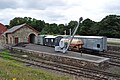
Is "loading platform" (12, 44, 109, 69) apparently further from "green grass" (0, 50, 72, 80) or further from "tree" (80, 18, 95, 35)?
"tree" (80, 18, 95, 35)

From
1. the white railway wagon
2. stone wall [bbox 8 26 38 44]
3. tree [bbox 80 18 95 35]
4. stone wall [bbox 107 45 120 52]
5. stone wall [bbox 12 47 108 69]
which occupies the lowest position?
stone wall [bbox 12 47 108 69]

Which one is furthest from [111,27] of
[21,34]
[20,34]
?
[20,34]

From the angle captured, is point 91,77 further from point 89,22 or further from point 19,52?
point 89,22

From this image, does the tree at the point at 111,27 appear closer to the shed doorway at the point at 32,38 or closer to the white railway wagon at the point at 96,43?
the shed doorway at the point at 32,38

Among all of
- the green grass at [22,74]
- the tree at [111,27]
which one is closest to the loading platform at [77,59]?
the green grass at [22,74]

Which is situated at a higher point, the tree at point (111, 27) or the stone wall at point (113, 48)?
the tree at point (111, 27)

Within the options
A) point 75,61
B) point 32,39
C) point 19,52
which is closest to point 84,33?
point 32,39

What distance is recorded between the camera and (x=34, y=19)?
7975 centimetres

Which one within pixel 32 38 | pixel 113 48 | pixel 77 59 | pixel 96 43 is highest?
pixel 32 38

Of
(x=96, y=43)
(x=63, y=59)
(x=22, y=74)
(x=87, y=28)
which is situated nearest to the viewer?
(x=22, y=74)

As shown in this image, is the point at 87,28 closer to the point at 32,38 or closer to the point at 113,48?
the point at 32,38

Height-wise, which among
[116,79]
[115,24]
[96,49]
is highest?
[115,24]

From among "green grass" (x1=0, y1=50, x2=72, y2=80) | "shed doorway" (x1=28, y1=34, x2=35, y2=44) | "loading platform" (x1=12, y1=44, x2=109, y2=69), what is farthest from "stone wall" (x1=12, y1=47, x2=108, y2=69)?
"shed doorway" (x1=28, y1=34, x2=35, y2=44)

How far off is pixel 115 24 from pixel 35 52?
27.2 m
